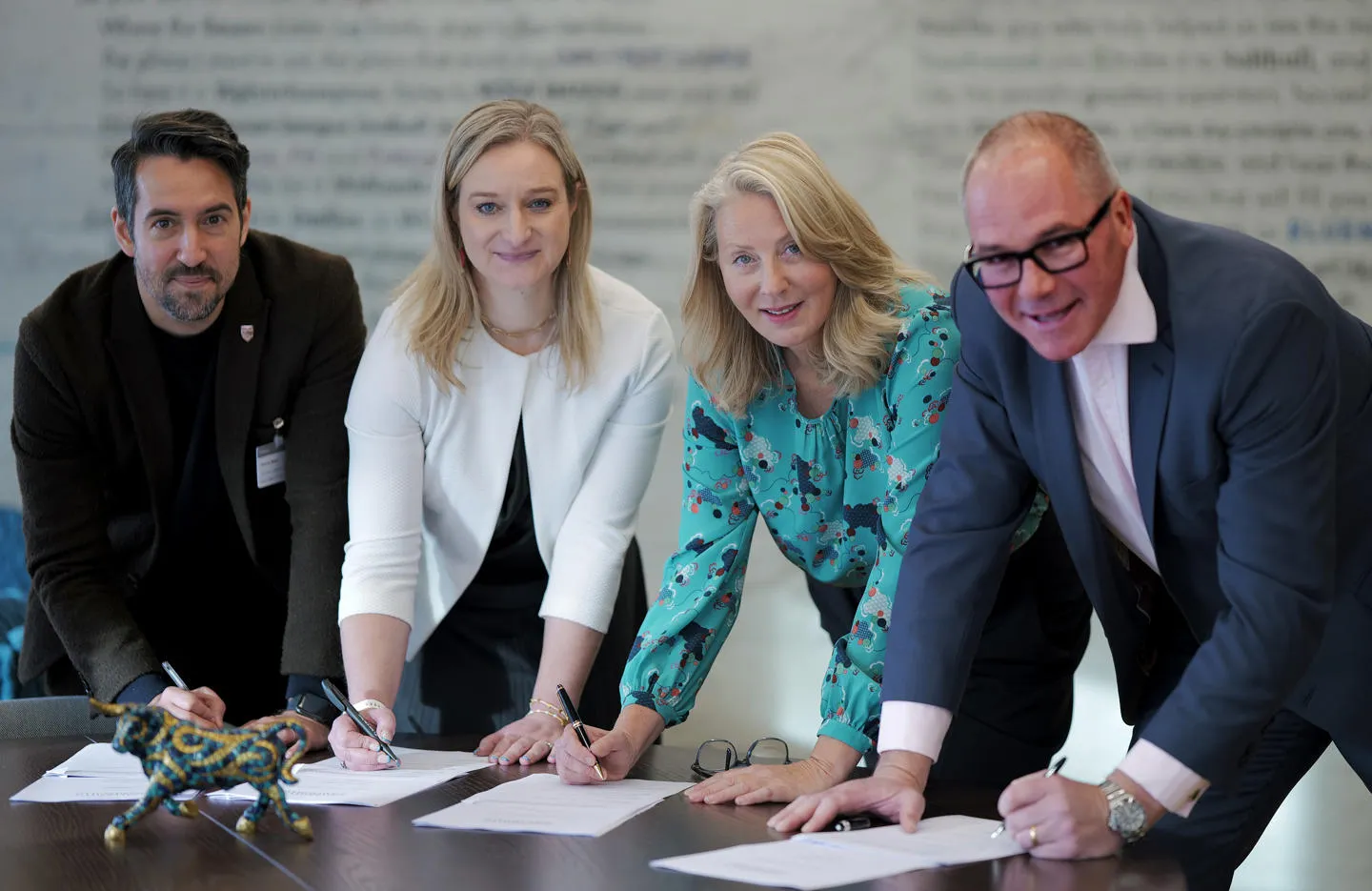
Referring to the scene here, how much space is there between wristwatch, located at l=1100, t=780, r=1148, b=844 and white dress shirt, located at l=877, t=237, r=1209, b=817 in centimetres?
2

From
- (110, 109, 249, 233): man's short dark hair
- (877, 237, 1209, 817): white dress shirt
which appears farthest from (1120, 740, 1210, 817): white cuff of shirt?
(110, 109, 249, 233): man's short dark hair

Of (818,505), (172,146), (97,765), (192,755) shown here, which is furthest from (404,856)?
(172,146)

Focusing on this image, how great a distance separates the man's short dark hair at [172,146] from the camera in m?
2.62

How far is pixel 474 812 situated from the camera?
178 centimetres

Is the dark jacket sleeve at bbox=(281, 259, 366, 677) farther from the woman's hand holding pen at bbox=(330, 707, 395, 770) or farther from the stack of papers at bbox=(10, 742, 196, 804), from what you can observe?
the stack of papers at bbox=(10, 742, 196, 804)

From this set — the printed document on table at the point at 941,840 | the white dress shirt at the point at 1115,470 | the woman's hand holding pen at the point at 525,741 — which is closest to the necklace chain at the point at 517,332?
the woman's hand holding pen at the point at 525,741

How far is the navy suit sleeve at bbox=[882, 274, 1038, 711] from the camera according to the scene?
1866 mm

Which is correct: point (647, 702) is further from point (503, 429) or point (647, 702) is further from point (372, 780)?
point (503, 429)

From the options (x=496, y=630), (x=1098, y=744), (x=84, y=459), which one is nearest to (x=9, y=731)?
(x=84, y=459)

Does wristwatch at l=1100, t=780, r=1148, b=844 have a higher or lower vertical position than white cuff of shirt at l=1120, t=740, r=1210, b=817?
lower

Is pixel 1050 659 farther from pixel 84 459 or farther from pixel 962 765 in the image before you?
pixel 84 459

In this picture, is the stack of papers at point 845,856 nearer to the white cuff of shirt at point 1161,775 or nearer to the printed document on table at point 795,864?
the printed document on table at point 795,864

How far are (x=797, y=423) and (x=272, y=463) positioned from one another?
3.60ft

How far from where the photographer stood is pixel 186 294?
2666 mm
